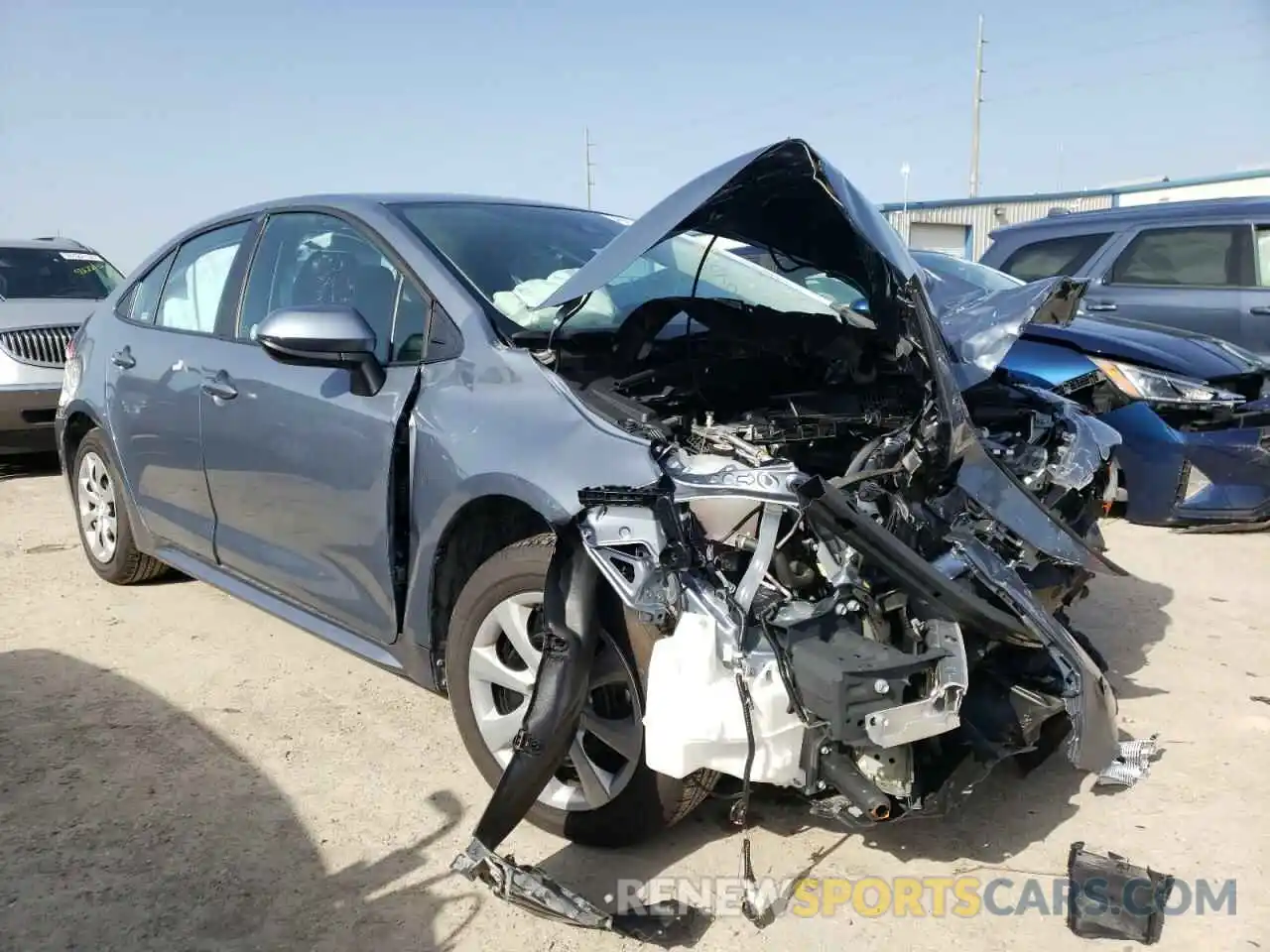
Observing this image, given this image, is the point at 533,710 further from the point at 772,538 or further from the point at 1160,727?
the point at 1160,727

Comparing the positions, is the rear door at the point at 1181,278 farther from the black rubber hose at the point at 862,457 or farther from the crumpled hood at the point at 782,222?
the black rubber hose at the point at 862,457

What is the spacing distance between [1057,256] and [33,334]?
800 centimetres

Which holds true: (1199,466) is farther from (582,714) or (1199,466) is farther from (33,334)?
(33,334)

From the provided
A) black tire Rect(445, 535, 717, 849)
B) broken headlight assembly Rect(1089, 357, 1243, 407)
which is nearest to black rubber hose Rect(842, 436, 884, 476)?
black tire Rect(445, 535, 717, 849)

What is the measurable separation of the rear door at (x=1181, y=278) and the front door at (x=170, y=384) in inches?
233

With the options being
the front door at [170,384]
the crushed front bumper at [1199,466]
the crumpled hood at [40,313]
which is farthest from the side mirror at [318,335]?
the crumpled hood at [40,313]

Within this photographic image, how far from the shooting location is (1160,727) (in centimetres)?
328

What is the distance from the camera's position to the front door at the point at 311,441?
305 centimetres

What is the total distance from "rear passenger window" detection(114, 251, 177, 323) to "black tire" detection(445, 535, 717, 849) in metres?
2.53

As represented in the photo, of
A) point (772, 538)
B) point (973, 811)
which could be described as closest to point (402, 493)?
point (772, 538)

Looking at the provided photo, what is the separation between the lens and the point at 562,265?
11.1 feet

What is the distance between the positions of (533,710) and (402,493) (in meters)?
0.89

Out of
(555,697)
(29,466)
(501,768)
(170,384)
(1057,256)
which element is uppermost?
(1057,256)

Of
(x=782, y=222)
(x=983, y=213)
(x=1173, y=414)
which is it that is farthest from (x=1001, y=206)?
(x=782, y=222)
